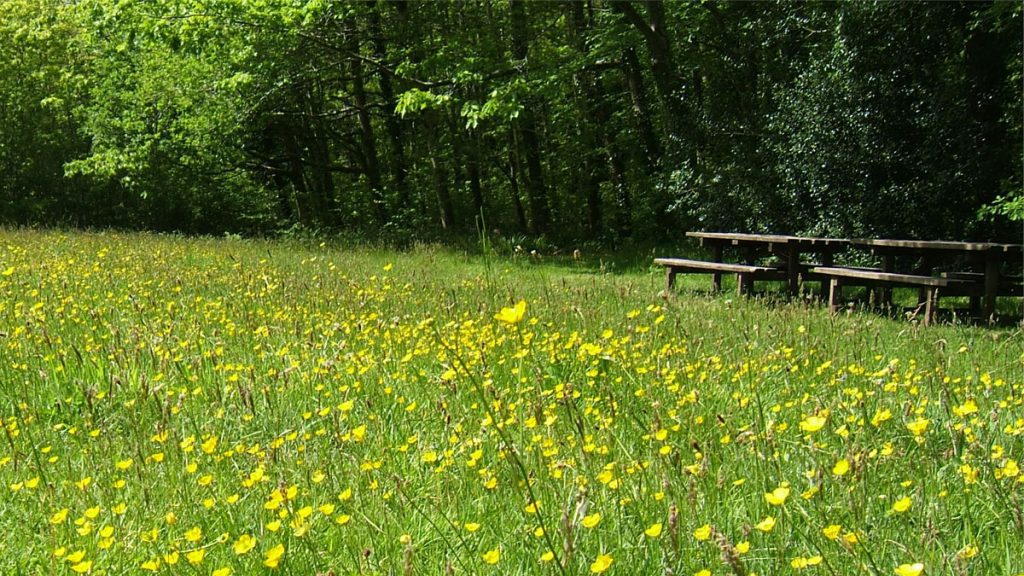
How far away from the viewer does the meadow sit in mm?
1861

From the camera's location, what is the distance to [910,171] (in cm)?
1013

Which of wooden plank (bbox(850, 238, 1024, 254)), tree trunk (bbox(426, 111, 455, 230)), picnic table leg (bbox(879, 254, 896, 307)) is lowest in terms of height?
picnic table leg (bbox(879, 254, 896, 307))

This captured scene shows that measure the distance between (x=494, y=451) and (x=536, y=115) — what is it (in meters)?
18.3

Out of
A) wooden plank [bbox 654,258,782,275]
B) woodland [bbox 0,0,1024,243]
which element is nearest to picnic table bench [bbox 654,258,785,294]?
wooden plank [bbox 654,258,782,275]

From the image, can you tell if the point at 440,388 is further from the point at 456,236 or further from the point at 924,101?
the point at 456,236

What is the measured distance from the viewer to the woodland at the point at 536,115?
1002cm

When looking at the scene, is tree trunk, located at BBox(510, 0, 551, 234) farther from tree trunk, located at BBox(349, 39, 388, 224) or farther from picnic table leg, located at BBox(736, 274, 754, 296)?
picnic table leg, located at BBox(736, 274, 754, 296)

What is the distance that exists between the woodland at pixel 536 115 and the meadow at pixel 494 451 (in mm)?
1663

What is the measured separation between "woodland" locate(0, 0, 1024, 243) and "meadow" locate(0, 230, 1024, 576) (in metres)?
1.66

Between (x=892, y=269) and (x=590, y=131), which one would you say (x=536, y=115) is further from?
(x=892, y=269)

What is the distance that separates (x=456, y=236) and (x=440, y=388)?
13.0m

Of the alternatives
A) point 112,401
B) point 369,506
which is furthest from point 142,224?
point 369,506

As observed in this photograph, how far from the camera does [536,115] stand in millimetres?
20266

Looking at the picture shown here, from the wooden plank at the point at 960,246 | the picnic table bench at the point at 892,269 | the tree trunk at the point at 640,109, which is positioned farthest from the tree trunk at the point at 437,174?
the wooden plank at the point at 960,246
